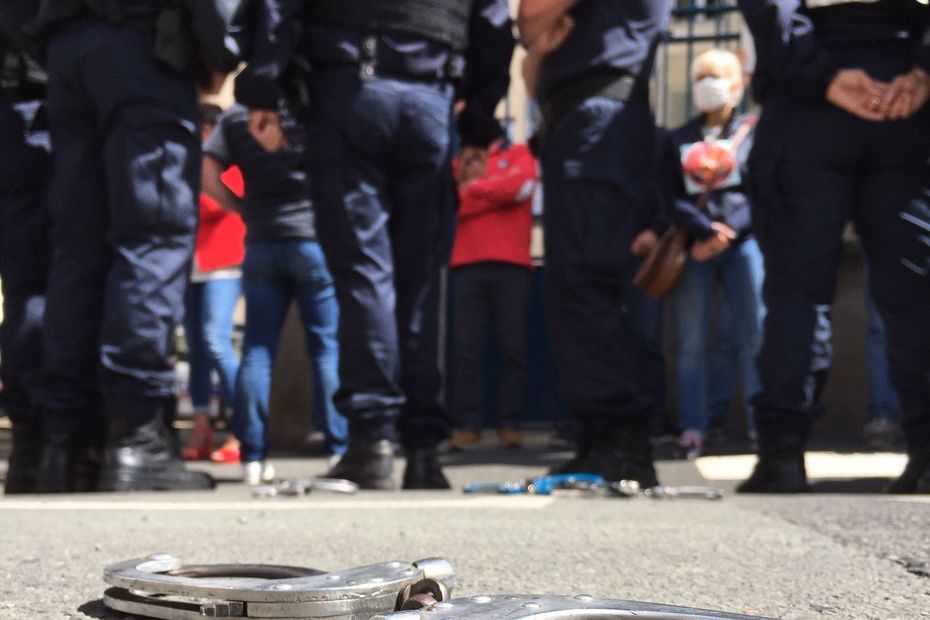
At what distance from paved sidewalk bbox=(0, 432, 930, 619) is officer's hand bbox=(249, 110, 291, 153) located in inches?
43.5

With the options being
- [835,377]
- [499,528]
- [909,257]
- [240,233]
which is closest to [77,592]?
[499,528]

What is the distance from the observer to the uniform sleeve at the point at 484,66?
345 cm

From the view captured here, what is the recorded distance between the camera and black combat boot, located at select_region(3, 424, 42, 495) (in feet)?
10.9

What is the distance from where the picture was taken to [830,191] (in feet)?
10.0

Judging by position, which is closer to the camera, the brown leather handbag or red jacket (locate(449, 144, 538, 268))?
the brown leather handbag

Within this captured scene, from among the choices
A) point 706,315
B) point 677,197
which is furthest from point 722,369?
point 677,197

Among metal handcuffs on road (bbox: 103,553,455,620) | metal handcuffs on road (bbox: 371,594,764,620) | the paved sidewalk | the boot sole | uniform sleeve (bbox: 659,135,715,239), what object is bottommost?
the boot sole

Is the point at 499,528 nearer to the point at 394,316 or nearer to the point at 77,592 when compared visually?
the point at 77,592

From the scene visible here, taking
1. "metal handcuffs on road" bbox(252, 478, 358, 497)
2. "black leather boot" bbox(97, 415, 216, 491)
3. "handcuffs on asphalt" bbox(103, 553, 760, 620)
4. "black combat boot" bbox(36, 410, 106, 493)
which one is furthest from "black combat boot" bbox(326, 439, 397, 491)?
"handcuffs on asphalt" bbox(103, 553, 760, 620)

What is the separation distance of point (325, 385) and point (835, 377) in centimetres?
321

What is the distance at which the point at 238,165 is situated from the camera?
4.36 meters

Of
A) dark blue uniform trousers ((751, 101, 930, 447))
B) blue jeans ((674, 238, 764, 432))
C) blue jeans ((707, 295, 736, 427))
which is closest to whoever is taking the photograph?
dark blue uniform trousers ((751, 101, 930, 447))

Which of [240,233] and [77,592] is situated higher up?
[240,233]

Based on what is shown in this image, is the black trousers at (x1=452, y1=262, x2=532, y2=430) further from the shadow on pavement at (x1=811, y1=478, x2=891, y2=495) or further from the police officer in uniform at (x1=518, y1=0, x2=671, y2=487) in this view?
the police officer in uniform at (x1=518, y1=0, x2=671, y2=487)
